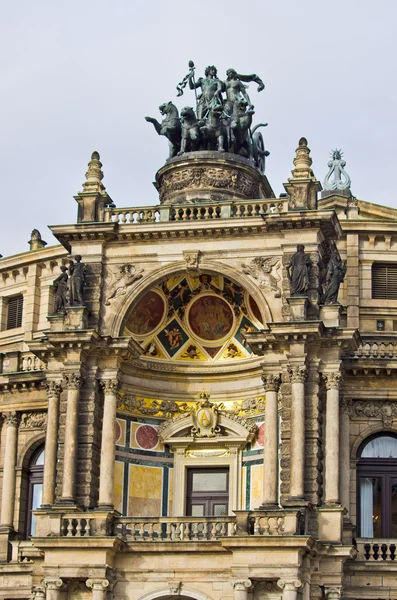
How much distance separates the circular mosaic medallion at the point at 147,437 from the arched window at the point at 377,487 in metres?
6.48

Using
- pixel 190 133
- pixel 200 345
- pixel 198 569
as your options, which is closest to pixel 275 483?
pixel 198 569

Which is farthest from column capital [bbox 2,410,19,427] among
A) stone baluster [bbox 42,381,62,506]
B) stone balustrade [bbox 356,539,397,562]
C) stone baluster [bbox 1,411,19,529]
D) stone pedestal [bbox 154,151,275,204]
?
stone balustrade [bbox 356,539,397,562]

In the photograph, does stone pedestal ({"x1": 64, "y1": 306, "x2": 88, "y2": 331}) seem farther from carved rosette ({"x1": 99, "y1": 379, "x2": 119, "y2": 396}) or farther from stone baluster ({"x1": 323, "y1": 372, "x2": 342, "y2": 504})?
stone baluster ({"x1": 323, "y1": 372, "x2": 342, "y2": 504})

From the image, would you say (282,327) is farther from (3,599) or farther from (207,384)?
(3,599)

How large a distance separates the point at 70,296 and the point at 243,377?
6.09 metres

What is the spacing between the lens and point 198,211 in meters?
43.2

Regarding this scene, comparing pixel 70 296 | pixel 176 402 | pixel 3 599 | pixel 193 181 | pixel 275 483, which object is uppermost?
pixel 193 181

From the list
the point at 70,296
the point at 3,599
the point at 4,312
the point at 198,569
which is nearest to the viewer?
the point at 198,569

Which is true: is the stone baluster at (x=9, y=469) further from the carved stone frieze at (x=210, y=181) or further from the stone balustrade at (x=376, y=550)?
the stone balustrade at (x=376, y=550)

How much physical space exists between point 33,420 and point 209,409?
23.7 ft

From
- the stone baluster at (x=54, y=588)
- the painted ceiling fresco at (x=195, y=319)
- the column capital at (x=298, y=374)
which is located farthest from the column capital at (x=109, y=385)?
the stone baluster at (x=54, y=588)

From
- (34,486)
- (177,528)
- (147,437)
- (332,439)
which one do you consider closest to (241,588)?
(177,528)

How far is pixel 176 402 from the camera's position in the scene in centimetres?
4434

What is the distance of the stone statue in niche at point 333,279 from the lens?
41344mm
